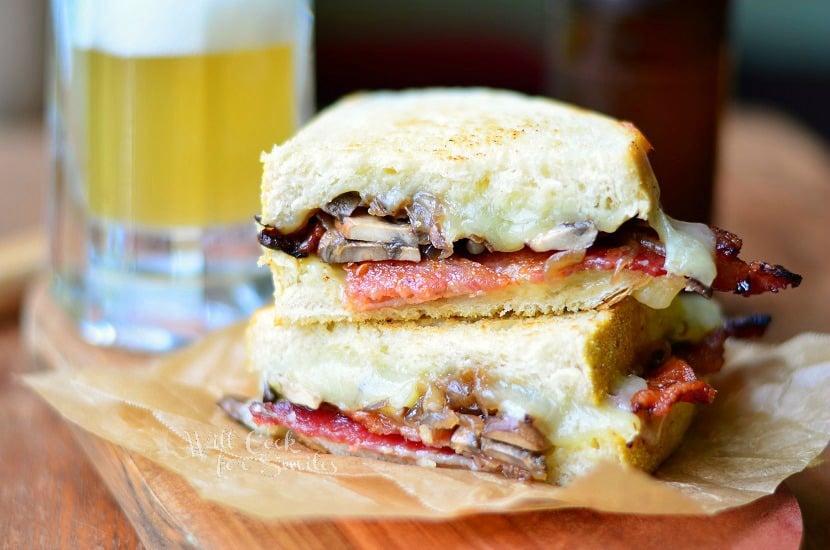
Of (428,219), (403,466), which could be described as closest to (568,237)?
(428,219)

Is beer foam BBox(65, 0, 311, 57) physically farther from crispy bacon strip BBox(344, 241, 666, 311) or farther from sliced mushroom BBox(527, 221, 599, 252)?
sliced mushroom BBox(527, 221, 599, 252)

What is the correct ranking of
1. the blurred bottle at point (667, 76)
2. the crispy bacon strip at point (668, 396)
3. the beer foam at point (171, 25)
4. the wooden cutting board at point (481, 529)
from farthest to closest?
the blurred bottle at point (667, 76)
the beer foam at point (171, 25)
the crispy bacon strip at point (668, 396)
the wooden cutting board at point (481, 529)

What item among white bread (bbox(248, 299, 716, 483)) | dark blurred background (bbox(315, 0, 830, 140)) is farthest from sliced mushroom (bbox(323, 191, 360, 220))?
dark blurred background (bbox(315, 0, 830, 140))

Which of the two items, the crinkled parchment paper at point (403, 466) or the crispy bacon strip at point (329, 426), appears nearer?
the crinkled parchment paper at point (403, 466)

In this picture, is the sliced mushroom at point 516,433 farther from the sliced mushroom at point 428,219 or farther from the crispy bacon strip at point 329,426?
the sliced mushroom at point 428,219

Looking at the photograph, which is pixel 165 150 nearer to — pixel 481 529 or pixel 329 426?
pixel 329 426

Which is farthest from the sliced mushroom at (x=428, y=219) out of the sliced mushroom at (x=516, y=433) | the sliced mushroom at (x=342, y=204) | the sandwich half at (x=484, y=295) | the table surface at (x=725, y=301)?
the table surface at (x=725, y=301)

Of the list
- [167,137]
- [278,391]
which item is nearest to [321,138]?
[278,391]
